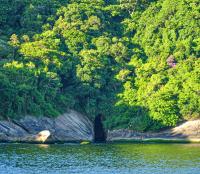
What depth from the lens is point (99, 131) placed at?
6442 inches

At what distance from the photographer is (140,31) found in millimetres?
189125

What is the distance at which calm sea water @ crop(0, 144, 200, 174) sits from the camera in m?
88.5

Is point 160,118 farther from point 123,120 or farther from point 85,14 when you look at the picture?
point 85,14

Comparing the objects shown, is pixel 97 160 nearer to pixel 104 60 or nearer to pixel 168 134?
pixel 168 134

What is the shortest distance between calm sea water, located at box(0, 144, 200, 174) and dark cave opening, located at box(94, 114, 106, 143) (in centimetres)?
3448

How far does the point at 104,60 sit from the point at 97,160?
7511cm

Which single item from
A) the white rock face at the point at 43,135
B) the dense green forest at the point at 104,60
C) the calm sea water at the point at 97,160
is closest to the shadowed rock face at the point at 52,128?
the white rock face at the point at 43,135

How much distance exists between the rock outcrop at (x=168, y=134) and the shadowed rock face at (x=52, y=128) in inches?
268

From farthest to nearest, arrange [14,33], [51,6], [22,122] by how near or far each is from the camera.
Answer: [51,6]
[14,33]
[22,122]

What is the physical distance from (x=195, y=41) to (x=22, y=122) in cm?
5927

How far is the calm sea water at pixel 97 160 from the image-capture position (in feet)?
290

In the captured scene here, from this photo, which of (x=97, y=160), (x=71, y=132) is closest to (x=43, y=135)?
(x=71, y=132)

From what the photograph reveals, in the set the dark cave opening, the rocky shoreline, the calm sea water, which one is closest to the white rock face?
the rocky shoreline

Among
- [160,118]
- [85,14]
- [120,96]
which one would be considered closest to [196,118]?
[160,118]
